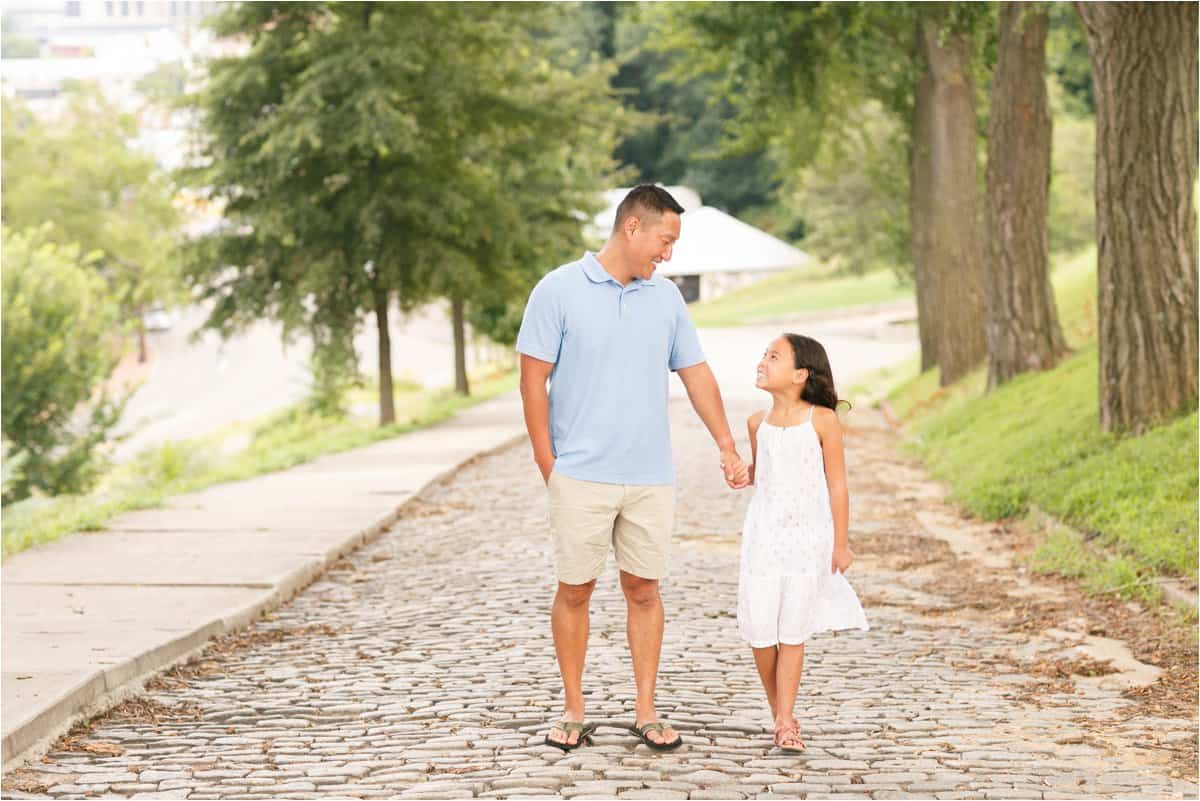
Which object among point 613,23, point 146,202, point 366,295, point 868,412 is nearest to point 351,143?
point 366,295

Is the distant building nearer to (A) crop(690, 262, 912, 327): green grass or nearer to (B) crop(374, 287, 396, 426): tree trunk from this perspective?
(A) crop(690, 262, 912, 327): green grass

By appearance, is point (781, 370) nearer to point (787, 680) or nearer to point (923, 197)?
point (787, 680)

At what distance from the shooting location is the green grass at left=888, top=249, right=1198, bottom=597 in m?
10.3

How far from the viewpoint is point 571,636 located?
6.22m

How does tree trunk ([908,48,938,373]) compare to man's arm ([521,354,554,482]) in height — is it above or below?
above

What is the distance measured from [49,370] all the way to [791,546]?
2121 cm

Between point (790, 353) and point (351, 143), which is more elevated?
point (351, 143)

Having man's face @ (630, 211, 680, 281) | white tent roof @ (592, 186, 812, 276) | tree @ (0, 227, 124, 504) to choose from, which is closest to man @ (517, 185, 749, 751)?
man's face @ (630, 211, 680, 281)

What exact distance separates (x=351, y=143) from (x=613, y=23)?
249ft

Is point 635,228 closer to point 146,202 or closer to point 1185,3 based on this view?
point 1185,3

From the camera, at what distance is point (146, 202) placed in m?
66.2

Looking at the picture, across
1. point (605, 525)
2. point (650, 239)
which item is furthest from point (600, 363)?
point (605, 525)

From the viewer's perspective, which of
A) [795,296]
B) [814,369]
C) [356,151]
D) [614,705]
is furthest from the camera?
[795,296]

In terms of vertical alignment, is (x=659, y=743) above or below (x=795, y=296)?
below
